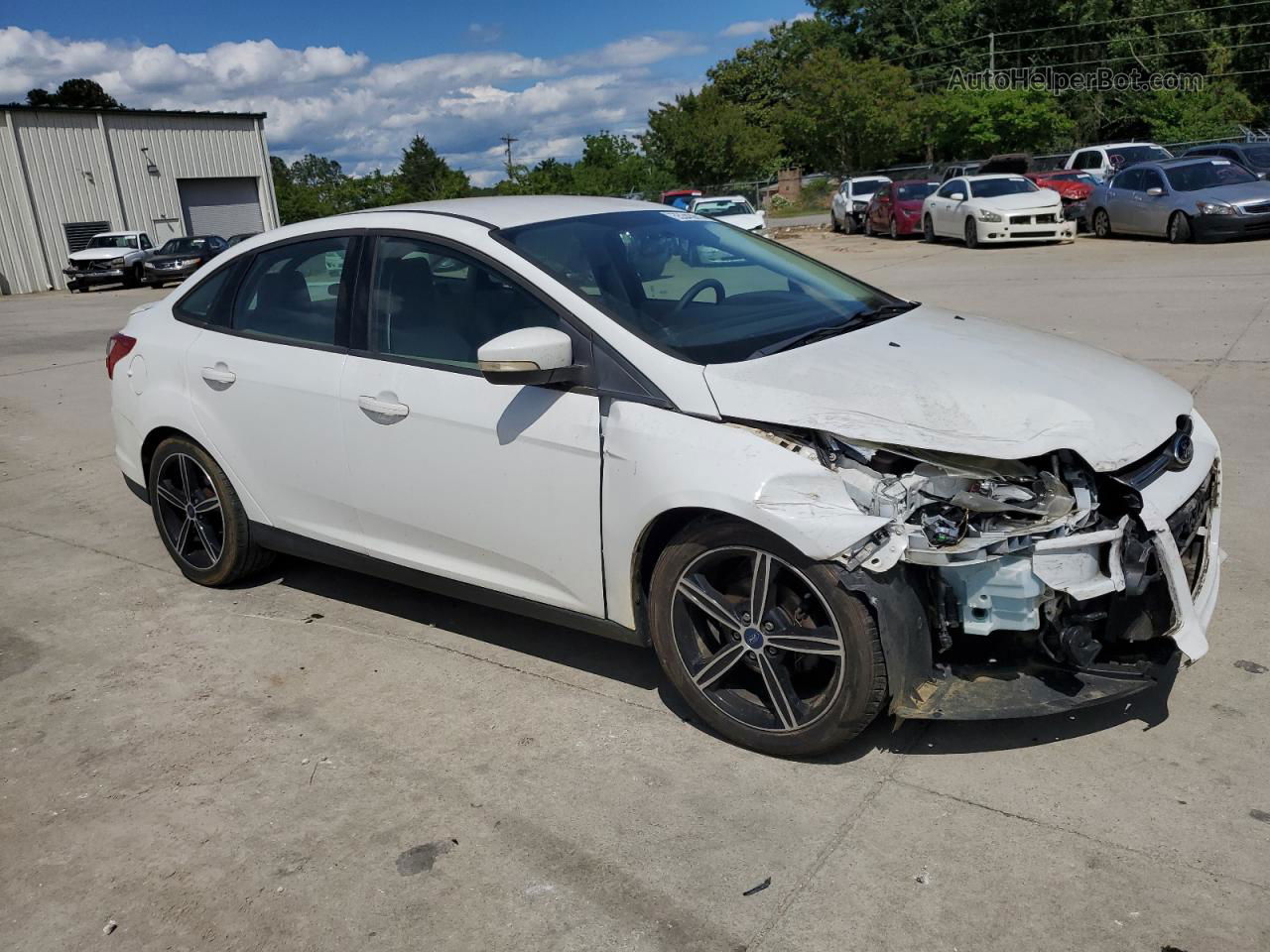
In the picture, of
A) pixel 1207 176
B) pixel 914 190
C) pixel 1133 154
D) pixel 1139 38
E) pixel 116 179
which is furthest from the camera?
pixel 1139 38

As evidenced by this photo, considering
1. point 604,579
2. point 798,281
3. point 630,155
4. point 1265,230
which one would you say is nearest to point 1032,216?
point 1265,230

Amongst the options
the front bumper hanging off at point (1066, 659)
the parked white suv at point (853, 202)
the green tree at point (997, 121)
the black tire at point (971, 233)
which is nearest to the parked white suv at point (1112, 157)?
the parked white suv at point (853, 202)

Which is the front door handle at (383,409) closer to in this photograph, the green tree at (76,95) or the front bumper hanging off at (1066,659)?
the front bumper hanging off at (1066,659)

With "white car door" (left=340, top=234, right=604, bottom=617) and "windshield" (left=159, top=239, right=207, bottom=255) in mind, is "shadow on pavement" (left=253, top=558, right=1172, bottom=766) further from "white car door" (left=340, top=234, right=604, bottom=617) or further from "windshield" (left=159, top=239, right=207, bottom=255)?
"windshield" (left=159, top=239, right=207, bottom=255)

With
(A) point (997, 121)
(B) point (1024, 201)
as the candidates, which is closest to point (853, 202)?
(B) point (1024, 201)

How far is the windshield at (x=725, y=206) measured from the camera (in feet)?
84.9

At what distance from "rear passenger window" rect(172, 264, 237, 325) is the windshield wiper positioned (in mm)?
2570

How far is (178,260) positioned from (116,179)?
11.4 metres

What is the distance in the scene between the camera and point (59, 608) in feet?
16.7

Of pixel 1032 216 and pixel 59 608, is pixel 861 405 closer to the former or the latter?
pixel 59 608

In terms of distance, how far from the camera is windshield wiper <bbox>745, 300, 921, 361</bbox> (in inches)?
144

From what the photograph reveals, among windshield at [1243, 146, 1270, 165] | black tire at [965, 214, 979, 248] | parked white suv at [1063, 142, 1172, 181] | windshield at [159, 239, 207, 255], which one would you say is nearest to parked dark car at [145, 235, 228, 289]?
windshield at [159, 239, 207, 255]

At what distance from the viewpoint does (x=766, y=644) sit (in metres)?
3.31

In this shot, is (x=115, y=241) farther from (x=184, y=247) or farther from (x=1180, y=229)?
(x=1180, y=229)
